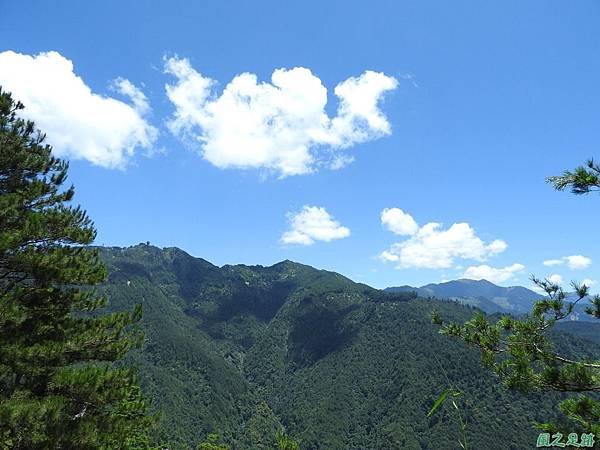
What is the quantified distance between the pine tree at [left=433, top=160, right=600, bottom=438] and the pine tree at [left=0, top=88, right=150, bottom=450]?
396 inches

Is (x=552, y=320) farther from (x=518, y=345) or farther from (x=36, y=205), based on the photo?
(x=36, y=205)

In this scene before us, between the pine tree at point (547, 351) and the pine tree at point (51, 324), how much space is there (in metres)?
10.1

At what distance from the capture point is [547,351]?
7121mm

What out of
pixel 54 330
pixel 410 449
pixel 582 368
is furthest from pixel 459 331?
pixel 410 449

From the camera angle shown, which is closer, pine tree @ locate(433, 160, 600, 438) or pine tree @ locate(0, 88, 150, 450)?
pine tree @ locate(433, 160, 600, 438)

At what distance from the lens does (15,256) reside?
11.8 meters

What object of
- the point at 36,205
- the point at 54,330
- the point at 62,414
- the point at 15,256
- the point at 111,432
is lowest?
the point at 111,432

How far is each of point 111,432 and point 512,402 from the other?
22004 centimetres

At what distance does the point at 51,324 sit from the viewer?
12570mm

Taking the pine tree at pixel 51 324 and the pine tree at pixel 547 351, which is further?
the pine tree at pixel 51 324

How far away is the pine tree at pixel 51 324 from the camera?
10.7 meters

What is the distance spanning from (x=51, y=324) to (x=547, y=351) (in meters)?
13.1

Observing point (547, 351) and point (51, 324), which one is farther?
point (51, 324)

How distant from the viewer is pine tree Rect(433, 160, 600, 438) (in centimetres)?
604
